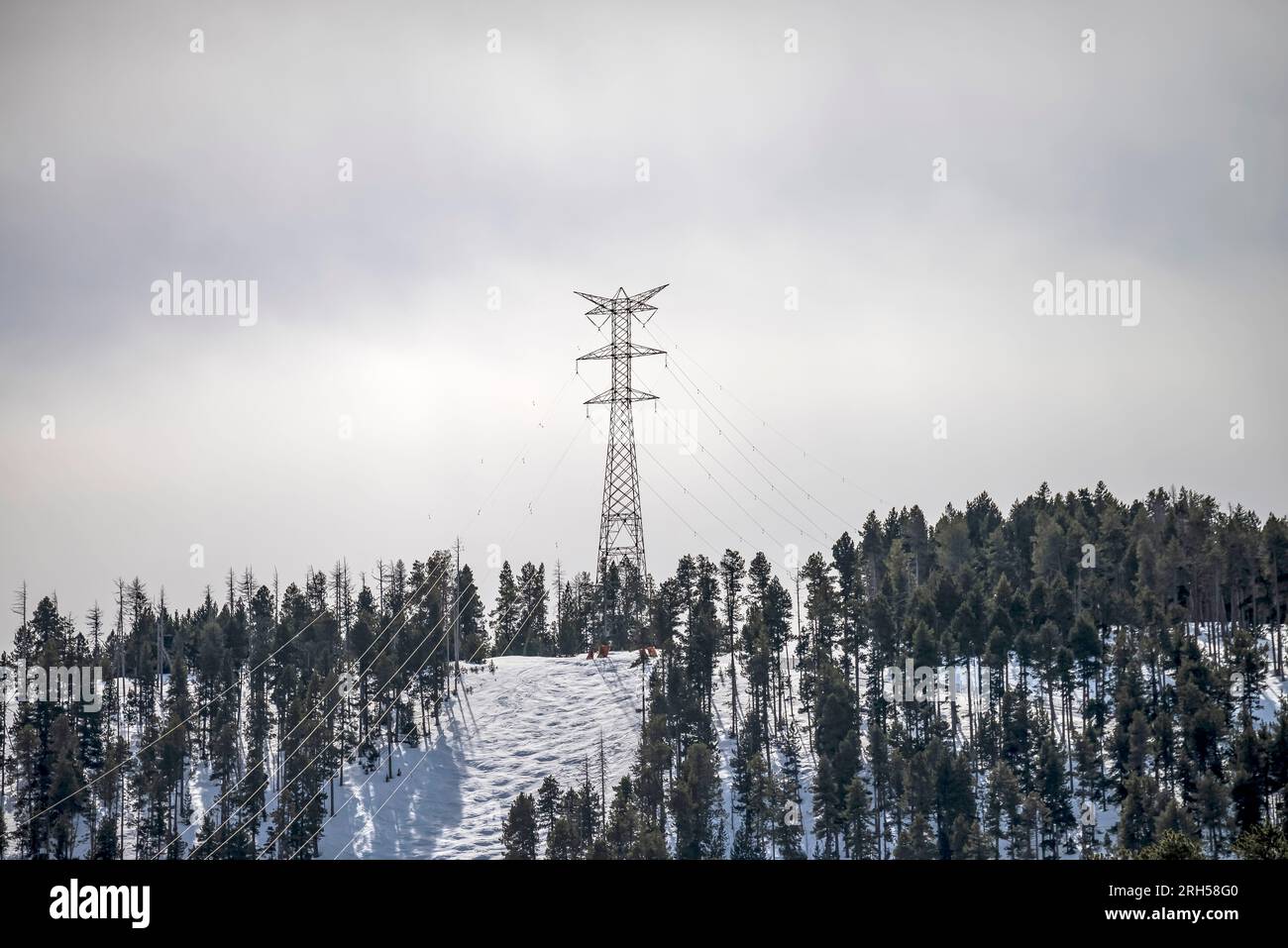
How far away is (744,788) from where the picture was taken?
118438 millimetres

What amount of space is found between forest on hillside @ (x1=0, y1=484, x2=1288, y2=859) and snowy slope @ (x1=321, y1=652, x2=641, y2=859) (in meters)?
2.98

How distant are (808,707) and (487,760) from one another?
34.5 metres

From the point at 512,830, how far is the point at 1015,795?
42.6 meters

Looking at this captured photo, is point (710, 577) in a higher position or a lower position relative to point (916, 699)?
higher

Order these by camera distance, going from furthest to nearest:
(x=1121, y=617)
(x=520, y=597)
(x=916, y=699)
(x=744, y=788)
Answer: (x=520, y=597) → (x=1121, y=617) → (x=916, y=699) → (x=744, y=788)

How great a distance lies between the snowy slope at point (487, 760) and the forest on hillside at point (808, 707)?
2.98m

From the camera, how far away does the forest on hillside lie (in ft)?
360

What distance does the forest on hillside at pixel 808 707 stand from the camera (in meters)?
110

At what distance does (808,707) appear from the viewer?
137500 millimetres

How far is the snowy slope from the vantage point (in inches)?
4813

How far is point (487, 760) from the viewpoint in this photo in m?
137

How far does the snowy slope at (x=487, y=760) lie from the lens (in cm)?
12225
